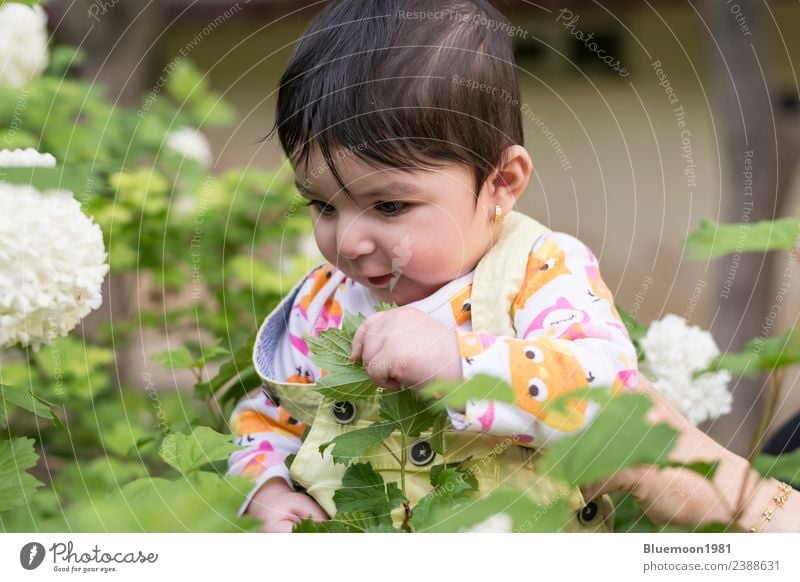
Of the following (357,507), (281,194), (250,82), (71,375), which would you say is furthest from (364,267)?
(250,82)

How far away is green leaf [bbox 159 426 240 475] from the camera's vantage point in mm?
797

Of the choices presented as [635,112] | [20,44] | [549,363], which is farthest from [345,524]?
[635,112]

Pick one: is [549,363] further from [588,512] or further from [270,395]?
[270,395]

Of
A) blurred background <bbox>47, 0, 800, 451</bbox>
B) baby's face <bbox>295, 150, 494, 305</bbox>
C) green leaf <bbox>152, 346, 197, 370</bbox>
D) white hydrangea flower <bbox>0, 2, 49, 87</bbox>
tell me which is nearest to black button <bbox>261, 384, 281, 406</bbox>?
green leaf <bbox>152, 346, 197, 370</bbox>

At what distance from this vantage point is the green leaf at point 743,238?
2.10ft

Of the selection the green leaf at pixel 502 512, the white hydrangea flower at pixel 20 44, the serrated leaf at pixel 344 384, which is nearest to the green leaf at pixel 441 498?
the green leaf at pixel 502 512

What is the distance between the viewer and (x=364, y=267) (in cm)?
90

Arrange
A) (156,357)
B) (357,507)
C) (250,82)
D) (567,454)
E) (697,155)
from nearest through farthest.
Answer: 1. (567,454)
2. (357,507)
3. (156,357)
4. (250,82)
5. (697,155)

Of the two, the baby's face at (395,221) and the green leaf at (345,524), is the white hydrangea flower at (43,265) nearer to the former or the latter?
the baby's face at (395,221)

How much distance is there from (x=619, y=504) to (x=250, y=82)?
264cm

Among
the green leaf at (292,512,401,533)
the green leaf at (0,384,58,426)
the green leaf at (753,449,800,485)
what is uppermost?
the green leaf at (753,449,800,485)

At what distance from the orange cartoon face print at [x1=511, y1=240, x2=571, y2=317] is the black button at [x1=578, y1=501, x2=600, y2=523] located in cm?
22

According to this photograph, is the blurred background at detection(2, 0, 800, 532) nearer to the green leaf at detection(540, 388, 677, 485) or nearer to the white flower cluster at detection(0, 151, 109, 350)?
the white flower cluster at detection(0, 151, 109, 350)
